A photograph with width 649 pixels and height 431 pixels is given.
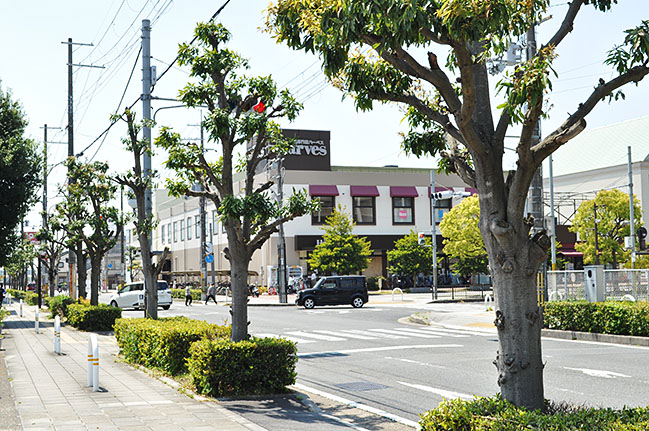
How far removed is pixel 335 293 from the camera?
124 feet

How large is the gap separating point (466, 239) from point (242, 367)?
39.3m

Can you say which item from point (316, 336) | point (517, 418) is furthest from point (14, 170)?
point (517, 418)

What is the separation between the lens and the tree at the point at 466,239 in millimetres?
46000

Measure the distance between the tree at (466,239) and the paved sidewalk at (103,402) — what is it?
33.2 metres

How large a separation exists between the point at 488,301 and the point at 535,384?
2718cm

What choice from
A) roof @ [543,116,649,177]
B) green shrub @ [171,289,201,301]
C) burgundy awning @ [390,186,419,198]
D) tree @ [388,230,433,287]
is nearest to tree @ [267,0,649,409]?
Result: tree @ [388,230,433,287]

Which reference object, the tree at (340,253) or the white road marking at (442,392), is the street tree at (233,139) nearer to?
the white road marking at (442,392)

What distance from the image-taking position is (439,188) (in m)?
61.7

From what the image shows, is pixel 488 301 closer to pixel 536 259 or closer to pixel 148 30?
pixel 148 30

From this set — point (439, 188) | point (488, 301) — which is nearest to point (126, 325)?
point (488, 301)

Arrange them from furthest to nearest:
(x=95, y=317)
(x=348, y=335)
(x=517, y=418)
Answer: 1. (x=95, y=317)
2. (x=348, y=335)
3. (x=517, y=418)

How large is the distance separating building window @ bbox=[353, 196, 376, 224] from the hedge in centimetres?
5492

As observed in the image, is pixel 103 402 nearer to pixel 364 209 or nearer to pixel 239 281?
pixel 239 281

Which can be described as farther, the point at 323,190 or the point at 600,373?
the point at 323,190
